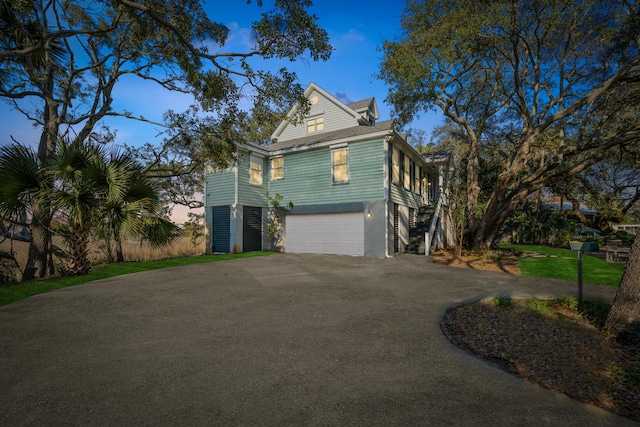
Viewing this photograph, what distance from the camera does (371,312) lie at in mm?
5336

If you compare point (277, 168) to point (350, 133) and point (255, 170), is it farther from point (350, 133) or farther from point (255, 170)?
point (350, 133)

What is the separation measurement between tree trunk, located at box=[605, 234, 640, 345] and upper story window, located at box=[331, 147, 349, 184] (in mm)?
11246

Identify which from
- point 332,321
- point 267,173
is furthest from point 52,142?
point 332,321

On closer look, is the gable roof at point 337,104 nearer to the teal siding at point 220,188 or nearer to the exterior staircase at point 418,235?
the teal siding at point 220,188

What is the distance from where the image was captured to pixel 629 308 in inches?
159

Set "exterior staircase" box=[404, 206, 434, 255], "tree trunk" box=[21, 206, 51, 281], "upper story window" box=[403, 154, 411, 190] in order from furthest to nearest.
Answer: "upper story window" box=[403, 154, 411, 190] → "exterior staircase" box=[404, 206, 434, 255] → "tree trunk" box=[21, 206, 51, 281]

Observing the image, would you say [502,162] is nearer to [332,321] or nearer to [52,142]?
[332,321]

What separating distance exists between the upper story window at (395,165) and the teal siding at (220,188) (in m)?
8.12

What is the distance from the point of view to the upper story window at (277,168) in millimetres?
17016

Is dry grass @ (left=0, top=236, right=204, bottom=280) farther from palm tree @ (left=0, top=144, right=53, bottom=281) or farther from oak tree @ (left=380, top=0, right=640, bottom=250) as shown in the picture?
oak tree @ (left=380, top=0, right=640, bottom=250)

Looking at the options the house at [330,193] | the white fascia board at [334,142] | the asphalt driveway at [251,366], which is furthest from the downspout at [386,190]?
the asphalt driveway at [251,366]

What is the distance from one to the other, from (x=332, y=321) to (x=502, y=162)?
2244 centimetres

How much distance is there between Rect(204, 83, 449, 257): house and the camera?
45.9ft

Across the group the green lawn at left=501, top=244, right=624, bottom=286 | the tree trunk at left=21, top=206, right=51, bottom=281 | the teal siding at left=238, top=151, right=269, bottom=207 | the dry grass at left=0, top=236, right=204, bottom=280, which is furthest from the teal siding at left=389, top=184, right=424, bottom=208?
the tree trunk at left=21, top=206, right=51, bottom=281
